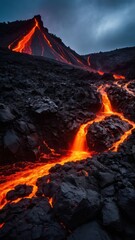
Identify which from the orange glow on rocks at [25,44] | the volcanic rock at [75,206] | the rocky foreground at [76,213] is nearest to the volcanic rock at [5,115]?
the rocky foreground at [76,213]

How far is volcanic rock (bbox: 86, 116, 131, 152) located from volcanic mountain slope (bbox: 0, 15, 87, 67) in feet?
104

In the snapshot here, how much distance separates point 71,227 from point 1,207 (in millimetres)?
3555

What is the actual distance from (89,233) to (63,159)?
7.27 m

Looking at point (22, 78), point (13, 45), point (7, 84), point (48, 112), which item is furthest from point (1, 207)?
point (13, 45)

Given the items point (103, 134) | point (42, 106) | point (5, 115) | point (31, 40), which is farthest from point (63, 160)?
point (31, 40)

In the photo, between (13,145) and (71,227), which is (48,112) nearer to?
(13,145)

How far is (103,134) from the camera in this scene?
566 inches

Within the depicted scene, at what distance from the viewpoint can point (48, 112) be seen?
48.6ft

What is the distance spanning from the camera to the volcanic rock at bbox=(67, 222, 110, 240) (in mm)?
5980

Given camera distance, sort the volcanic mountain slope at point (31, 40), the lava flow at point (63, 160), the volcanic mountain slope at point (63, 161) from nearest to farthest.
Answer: the volcanic mountain slope at point (63, 161)
the lava flow at point (63, 160)
the volcanic mountain slope at point (31, 40)

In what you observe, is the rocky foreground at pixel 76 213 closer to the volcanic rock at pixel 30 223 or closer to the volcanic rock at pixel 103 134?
the volcanic rock at pixel 30 223

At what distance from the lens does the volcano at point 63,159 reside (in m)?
6.48

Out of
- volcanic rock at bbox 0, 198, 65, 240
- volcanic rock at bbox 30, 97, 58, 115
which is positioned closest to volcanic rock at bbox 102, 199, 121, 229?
volcanic rock at bbox 0, 198, 65, 240

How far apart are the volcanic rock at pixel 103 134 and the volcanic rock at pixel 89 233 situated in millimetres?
7997
